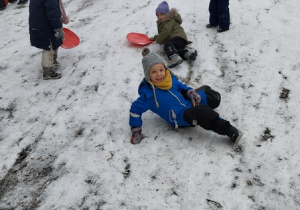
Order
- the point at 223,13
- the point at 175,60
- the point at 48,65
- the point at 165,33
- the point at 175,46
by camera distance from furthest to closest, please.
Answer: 1. the point at 223,13
2. the point at 165,33
3. the point at 175,46
4. the point at 48,65
5. the point at 175,60

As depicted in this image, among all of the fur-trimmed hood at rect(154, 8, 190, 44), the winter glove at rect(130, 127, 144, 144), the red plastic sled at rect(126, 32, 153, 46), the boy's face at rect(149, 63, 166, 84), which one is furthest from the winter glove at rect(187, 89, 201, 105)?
the red plastic sled at rect(126, 32, 153, 46)

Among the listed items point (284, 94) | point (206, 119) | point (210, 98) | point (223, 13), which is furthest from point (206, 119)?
point (223, 13)

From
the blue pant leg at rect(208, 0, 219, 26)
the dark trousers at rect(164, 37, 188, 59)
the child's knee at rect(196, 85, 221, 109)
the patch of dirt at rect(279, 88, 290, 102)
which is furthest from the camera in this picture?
the blue pant leg at rect(208, 0, 219, 26)

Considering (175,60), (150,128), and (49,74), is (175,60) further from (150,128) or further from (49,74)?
(49,74)

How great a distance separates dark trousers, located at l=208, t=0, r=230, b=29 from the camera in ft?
17.2

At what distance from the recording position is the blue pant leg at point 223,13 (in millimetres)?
5242

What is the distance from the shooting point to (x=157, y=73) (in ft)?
11.4

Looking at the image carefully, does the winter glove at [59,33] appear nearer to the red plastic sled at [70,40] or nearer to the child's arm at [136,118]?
the red plastic sled at [70,40]

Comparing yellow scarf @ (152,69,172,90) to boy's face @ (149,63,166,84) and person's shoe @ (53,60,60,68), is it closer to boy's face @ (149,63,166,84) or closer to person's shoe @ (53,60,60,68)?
boy's face @ (149,63,166,84)

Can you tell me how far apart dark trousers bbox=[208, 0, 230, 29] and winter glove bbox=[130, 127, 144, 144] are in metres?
2.89

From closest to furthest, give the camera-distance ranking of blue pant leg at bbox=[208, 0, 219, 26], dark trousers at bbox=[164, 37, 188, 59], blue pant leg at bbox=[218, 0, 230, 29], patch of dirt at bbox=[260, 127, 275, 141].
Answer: patch of dirt at bbox=[260, 127, 275, 141] → dark trousers at bbox=[164, 37, 188, 59] → blue pant leg at bbox=[218, 0, 230, 29] → blue pant leg at bbox=[208, 0, 219, 26]

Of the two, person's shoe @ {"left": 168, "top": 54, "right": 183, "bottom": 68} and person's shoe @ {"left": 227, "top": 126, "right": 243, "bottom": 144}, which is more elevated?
person's shoe @ {"left": 227, "top": 126, "right": 243, "bottom": 144}

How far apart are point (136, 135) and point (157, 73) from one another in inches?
30.0

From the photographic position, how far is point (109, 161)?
3.29 metres
